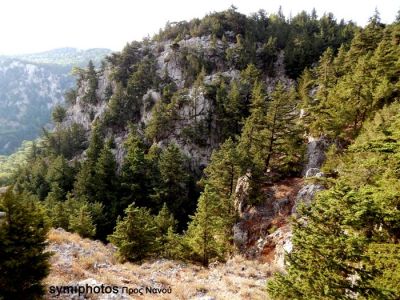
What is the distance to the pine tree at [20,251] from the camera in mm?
11219

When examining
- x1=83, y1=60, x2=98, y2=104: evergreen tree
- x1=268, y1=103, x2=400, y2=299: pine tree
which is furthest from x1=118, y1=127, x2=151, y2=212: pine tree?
x1=268, y1=103, x2=400, y2=299: pine tree

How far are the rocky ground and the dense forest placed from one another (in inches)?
102

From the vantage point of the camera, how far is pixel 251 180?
33.6 metres

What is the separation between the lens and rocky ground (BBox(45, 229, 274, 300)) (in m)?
15.1

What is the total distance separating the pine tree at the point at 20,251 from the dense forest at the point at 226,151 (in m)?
0.05

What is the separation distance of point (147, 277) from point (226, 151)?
20891 mm

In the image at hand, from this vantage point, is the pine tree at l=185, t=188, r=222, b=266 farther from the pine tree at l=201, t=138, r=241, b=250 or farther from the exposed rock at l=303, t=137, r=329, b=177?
the exposed rock at l=303, t=137, r=329, b=177

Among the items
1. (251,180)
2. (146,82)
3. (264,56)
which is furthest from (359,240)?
(264,56)

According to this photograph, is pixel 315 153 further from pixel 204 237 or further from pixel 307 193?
pixel 204 237

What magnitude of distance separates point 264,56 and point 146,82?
1347 inches

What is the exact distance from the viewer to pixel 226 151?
37.2 meters

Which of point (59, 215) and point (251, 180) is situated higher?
point (251, 180)

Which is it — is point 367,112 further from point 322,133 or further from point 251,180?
point 251,180

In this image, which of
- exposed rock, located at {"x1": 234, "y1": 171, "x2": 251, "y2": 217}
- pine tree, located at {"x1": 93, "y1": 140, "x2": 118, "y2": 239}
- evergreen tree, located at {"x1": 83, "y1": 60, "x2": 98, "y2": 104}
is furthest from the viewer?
evergreen tree, located at {"x1": 83, "y1": 60, "x2": 98, "y2": 104}
